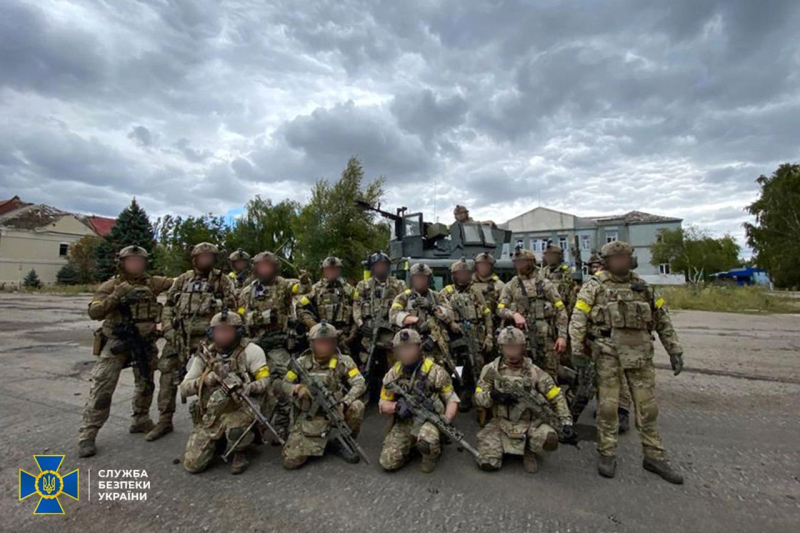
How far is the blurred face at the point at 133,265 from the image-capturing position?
397cm

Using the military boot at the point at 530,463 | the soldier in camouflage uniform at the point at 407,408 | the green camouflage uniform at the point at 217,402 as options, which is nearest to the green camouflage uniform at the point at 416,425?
the soldier in camouflage uniform at the point at 407,408

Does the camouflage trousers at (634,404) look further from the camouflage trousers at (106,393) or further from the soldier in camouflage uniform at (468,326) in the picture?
the camouflage trousers at (106,393)

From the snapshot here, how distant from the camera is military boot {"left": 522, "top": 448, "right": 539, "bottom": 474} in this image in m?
3.18

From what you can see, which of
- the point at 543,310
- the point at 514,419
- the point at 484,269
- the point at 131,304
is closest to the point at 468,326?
the point at 484,269

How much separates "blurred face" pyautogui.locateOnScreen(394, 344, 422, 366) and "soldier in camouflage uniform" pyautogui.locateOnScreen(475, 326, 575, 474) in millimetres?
634

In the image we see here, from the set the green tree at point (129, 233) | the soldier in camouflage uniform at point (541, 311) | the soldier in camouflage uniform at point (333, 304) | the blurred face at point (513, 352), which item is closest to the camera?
the blurred face at point (513, 352)

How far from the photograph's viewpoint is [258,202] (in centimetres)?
3127

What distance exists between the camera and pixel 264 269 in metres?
4.46

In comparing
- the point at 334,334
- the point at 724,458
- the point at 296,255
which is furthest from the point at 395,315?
the point at 296,255

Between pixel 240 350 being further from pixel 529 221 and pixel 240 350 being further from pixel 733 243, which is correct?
pixel 733 243

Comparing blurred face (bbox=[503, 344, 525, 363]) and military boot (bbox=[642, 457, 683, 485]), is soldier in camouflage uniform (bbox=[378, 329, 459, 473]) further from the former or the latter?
military boot (bbox=[642, 457, 683, 485])

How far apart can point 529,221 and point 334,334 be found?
133 feet

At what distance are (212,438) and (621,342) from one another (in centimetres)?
356

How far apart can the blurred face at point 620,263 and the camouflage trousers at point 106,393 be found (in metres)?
4.57
